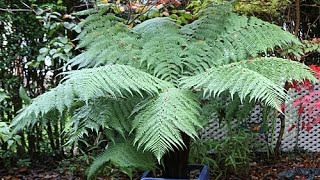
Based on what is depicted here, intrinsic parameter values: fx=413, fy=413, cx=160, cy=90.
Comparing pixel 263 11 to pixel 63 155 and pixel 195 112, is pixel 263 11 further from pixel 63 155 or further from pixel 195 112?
pixel 63 155

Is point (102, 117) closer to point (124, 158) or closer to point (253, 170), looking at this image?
point (124, 158)

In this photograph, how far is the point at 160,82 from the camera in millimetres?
1693

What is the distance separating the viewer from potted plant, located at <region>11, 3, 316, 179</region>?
1465mm

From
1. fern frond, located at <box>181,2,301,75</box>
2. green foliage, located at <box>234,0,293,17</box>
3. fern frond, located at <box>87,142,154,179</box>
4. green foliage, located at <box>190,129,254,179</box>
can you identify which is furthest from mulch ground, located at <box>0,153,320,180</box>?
fern frond, located at <box>87,142,154,179</box>

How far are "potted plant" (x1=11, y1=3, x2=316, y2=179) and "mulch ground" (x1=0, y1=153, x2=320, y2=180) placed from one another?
1285 millimetres

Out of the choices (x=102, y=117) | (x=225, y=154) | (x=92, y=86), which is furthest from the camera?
(x=225, y=154)

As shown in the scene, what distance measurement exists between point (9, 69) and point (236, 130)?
1.81m

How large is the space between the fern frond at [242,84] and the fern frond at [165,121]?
86 millimetres

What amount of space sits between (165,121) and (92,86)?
28 centimetres

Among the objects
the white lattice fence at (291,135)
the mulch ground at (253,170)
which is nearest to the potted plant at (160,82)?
the mulch ground at (253,170)

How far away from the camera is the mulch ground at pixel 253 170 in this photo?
2977 mm

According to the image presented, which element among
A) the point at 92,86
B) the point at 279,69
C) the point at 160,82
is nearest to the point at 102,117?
the point at 92,86

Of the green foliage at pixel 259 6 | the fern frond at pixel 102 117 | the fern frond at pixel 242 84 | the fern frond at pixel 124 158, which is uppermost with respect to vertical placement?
the green foliage at pixel 259 6

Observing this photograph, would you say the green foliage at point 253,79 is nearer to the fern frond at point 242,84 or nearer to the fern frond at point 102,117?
the fern frond at point 242,84
